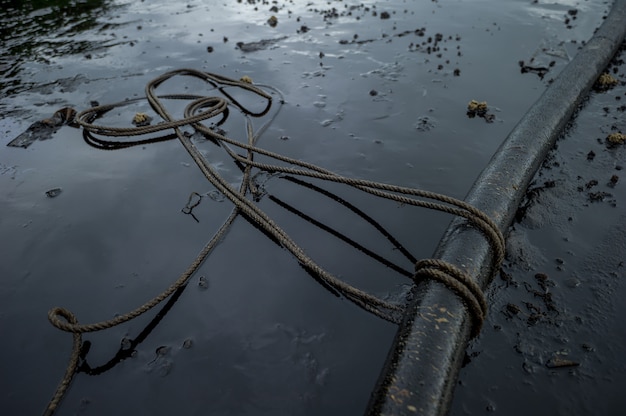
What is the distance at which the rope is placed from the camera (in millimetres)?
2393

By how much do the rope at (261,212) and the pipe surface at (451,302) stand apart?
9 centimetres

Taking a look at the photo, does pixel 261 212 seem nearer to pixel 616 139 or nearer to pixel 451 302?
pixel 451 302

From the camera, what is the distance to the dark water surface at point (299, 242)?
2.54m

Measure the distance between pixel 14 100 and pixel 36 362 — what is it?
17.7 feet

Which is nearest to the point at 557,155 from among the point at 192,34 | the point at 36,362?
the point at 36,362

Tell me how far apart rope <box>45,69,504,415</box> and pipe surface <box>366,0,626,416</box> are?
3.6 inches

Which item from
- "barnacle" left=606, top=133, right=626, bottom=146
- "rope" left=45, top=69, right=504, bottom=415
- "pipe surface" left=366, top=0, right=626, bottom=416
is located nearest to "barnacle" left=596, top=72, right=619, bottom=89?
"barnacle" left=606, top=133, right=626, bottom=146

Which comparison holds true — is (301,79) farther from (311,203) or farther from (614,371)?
(614,371)

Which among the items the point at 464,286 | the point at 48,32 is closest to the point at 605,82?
the point at 464,286

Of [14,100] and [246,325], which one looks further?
[14,100]

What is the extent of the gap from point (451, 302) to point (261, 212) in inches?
77.1

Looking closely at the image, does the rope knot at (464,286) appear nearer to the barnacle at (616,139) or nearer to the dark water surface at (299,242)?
the dark water surface at (299,242)

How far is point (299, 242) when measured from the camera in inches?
142

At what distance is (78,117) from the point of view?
523cm
